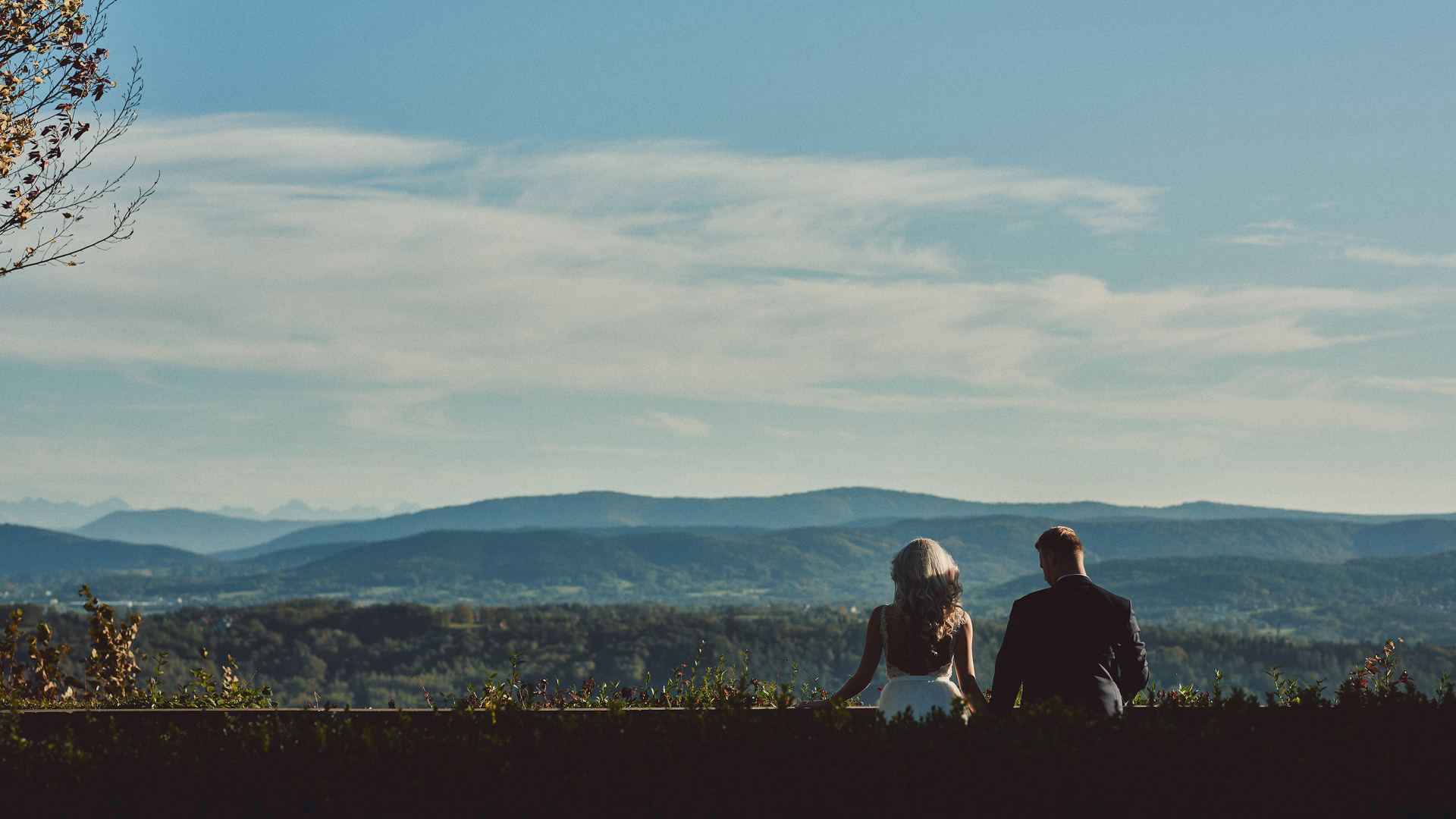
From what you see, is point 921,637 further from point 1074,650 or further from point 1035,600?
point 1074,650

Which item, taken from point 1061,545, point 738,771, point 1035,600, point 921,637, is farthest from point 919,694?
point 738,771

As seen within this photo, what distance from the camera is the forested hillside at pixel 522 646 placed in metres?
97.2

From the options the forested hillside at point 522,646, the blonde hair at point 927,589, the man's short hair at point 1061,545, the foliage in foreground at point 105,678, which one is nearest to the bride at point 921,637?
the blonde hair at point 927,589

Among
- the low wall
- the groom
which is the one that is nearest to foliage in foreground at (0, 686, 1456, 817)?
the low wall

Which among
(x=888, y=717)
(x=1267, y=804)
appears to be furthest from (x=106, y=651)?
(x=1267, y=804)

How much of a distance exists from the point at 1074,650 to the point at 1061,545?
21.4 inches

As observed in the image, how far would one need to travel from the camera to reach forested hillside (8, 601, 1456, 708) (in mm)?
97188

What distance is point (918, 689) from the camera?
5.34m

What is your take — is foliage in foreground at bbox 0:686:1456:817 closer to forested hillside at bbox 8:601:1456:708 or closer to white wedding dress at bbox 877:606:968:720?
white wedding dress at bbox 877:606:968:720

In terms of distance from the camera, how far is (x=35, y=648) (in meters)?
7.64

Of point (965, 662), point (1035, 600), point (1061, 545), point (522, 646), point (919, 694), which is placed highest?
point (1061, 545)

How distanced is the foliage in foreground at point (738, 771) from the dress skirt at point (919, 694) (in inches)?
48.5

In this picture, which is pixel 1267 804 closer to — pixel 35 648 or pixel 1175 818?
pixel 1175 818

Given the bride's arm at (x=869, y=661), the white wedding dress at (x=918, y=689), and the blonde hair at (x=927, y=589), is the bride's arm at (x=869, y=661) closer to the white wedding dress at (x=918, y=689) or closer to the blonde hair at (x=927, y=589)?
the white wedding dress at (x=918, y=689)
